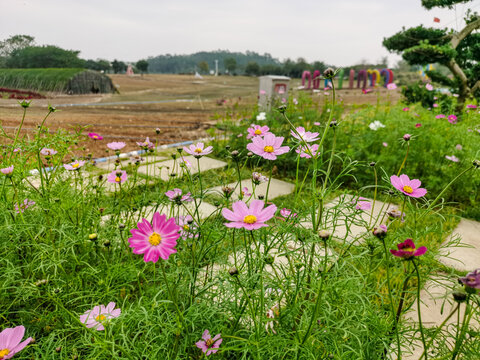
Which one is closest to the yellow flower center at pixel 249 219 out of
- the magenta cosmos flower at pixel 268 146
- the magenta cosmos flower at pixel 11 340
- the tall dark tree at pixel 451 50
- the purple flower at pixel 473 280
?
the magenta cosmos flower at pixel 268 146

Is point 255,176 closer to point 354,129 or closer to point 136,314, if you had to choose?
point 136,314

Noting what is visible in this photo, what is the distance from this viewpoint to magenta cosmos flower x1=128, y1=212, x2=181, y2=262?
57 cm

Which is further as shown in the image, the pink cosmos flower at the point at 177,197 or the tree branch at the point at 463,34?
the tree branch at the point at 463,34

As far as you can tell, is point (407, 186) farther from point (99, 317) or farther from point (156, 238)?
point (99, 317)

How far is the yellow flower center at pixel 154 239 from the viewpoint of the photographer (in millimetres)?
587

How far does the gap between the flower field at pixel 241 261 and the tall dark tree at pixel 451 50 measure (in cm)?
378

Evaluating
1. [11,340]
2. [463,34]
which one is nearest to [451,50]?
[463,34]

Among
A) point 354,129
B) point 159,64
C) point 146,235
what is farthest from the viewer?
point 159,64

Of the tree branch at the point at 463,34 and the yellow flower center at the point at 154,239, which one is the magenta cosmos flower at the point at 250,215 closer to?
the yellow flower center at the point at 154,239

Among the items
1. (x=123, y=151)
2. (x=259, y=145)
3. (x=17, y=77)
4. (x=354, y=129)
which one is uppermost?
(x=17, y=77)

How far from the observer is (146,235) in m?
0.61

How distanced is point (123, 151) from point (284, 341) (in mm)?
3319

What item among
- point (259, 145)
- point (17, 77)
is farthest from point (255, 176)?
point (17, 77)

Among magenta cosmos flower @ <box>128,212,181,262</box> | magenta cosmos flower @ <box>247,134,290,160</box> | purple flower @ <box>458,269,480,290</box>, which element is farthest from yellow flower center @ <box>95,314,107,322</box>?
purple flower @ <box>458,269,480,290</box>
